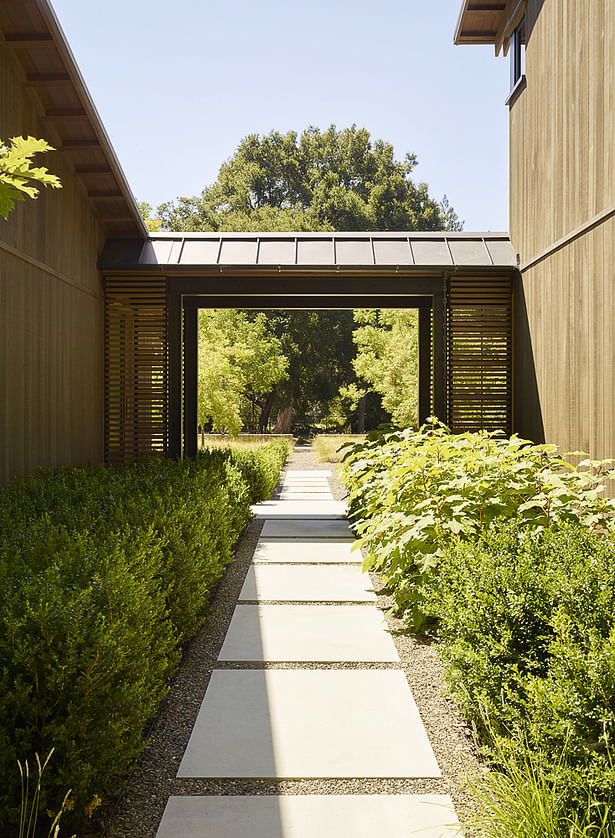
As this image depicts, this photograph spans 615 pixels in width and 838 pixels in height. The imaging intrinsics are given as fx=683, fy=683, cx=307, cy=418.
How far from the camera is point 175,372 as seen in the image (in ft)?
28.1

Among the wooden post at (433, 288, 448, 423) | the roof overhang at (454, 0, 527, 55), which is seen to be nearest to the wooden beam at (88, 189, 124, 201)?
the wooden post at (433, 288, 448, 423)

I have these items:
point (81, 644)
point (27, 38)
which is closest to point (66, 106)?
point (27, 38)

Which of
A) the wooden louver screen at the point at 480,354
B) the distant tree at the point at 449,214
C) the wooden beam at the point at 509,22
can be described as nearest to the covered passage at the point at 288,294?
the wooden louver screen at the point at 480,354

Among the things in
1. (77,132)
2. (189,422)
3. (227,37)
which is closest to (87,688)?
(77,132)

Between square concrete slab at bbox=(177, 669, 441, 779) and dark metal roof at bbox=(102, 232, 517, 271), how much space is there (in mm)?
5847

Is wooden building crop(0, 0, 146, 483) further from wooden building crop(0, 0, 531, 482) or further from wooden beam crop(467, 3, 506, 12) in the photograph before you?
wooden beam crop(467, 3, 506, 12)

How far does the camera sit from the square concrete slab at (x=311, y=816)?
2.11m

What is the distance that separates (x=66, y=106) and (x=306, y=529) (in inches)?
198

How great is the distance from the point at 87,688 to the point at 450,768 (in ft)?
4.52

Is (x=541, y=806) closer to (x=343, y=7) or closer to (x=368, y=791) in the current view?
(x=368, y=791)

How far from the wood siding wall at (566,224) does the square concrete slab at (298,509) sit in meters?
2.92

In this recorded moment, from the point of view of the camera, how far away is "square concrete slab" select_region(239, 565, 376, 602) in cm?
498

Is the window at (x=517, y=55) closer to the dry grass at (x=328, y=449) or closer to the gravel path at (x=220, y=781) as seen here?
the gravel path at (x=220, y=781)

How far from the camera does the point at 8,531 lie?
3.27 meters
